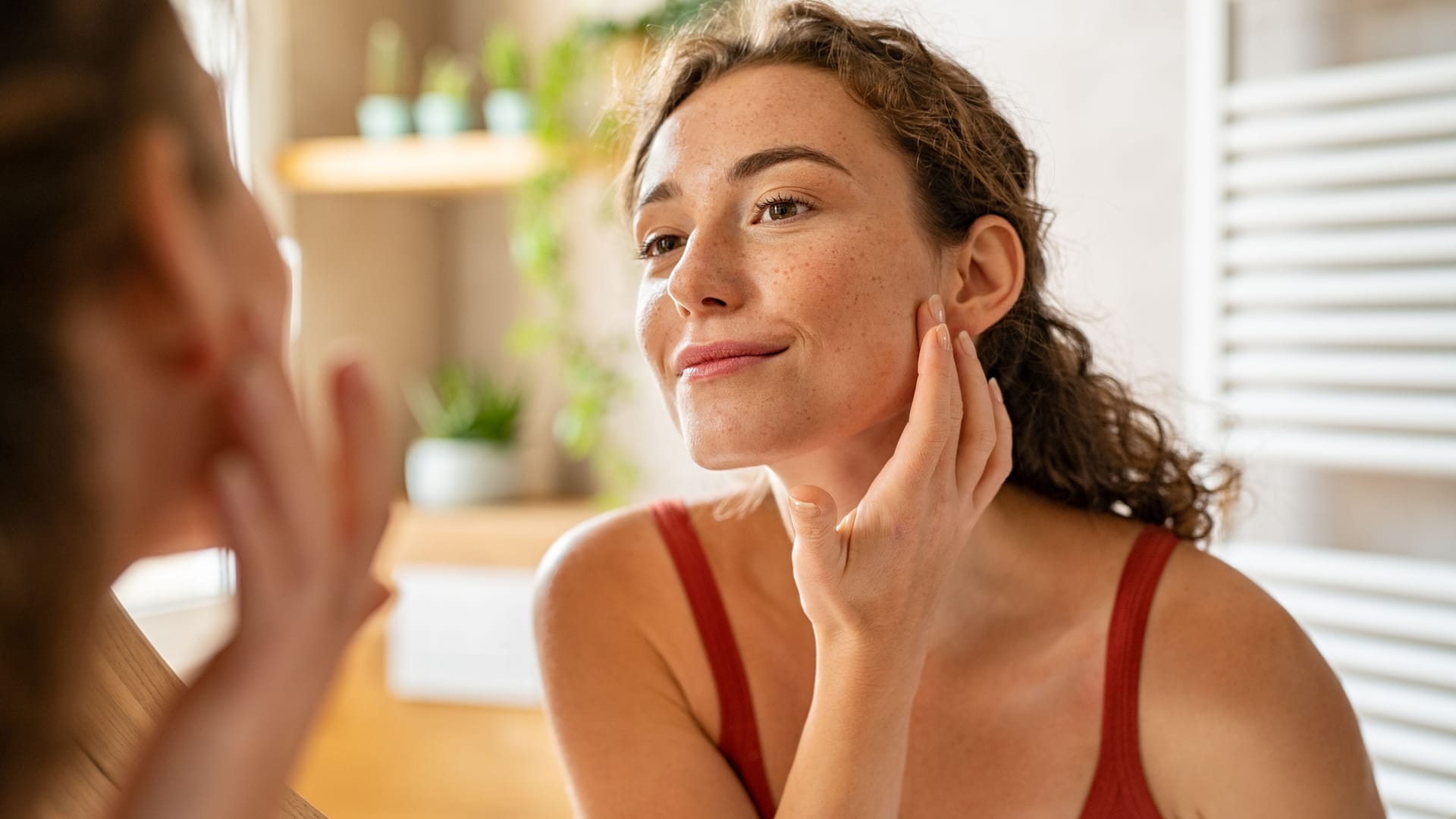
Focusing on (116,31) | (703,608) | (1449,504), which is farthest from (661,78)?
(1449,504)

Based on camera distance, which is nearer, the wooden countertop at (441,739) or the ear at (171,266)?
the ear at (171,266)

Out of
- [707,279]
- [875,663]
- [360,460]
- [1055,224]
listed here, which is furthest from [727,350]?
[1055,224]

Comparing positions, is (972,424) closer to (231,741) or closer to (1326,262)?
(231,741)

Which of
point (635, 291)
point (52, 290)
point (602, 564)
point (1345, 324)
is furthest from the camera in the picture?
point (635, 291)

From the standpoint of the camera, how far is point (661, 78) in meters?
1.17

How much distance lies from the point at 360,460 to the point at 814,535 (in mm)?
513

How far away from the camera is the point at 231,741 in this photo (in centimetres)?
36

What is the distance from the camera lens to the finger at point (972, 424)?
3.15 ft

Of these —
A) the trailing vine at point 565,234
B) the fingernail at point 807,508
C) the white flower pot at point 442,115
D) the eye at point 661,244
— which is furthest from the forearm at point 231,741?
the white flower pot at point 442,115

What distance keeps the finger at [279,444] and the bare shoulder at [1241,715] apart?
2.79 ft

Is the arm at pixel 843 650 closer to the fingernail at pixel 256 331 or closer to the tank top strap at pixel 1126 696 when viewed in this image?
the tank top strap at pixel 1126 696

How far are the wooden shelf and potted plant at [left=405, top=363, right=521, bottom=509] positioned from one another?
0.49m

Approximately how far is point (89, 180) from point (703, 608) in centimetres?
86

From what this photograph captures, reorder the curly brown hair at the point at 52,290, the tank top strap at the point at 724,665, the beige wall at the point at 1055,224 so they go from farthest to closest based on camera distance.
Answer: the beige wall at the point at 1055,224
the tank top strap at the point at 724,665
the curly brown hair at the point at 52,290
